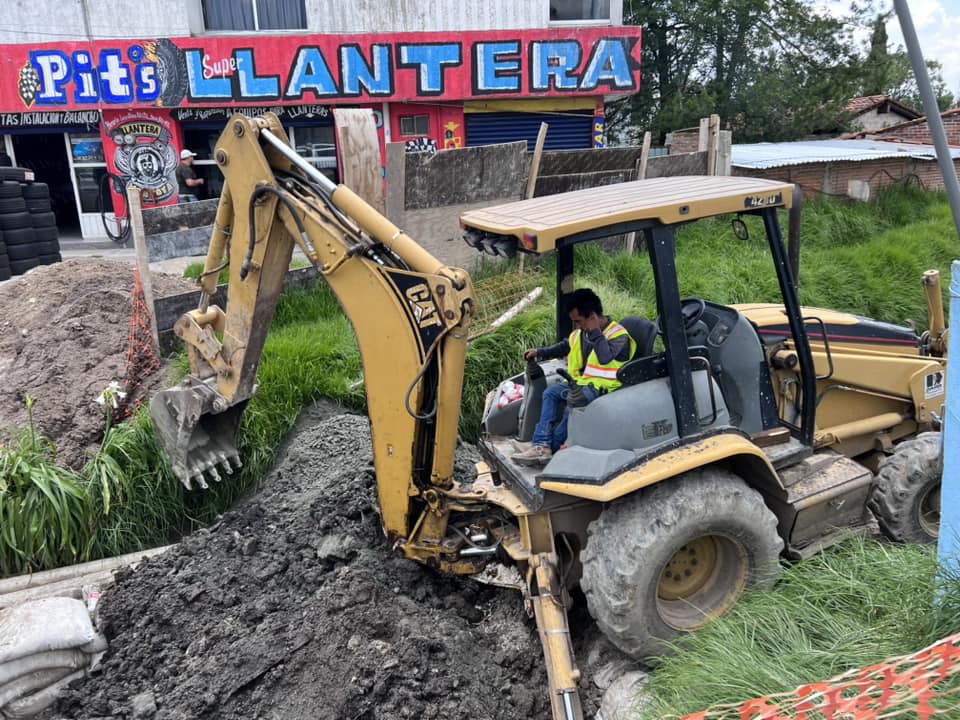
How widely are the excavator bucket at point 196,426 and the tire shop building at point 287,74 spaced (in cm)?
1112

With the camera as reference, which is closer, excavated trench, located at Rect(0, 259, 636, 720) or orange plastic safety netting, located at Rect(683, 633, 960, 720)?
orange plastic safety netting, located at Rect(683, 633, 960, 720)

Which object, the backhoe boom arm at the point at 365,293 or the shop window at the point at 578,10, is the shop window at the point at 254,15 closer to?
the shop window at the point at 578,10

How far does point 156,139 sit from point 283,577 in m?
12.7

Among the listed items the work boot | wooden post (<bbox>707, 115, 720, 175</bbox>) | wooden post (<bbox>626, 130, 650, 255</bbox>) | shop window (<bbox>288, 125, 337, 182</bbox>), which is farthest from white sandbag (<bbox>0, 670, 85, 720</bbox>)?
shop window (<bbox>288, 125, 337, 182</bbox>)

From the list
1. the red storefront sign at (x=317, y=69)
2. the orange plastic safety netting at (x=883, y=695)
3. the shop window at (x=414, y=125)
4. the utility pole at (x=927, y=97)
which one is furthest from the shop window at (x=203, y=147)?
the orange plastic safety netting at (x=883, y=695)

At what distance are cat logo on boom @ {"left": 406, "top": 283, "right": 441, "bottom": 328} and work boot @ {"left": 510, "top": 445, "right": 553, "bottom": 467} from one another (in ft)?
2.70

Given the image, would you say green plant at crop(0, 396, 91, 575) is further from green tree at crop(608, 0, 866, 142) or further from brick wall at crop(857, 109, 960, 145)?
brick wall at crop(857, 109, 960, 145)

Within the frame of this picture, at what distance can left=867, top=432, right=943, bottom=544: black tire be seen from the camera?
392 centimetres

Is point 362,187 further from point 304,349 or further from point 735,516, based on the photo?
point 735,516

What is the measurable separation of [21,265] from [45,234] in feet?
1.62

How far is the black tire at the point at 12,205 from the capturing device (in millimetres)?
9422

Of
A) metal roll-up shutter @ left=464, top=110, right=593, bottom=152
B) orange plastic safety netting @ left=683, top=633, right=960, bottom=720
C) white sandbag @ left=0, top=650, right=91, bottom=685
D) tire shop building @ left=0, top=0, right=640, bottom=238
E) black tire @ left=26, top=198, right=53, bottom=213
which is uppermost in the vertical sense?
tire shop building @ left=0, top=0, right=640, bottom=238

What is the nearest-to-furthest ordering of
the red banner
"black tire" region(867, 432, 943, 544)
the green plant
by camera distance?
1. "black tire" region(867, 432, 943, 544)
2. the green plant
3. the red banner

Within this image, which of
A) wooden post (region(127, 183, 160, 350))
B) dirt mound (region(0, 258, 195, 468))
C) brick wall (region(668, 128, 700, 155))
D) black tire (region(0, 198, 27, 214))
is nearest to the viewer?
dirt mound (region(0, 258, 195, 468))
